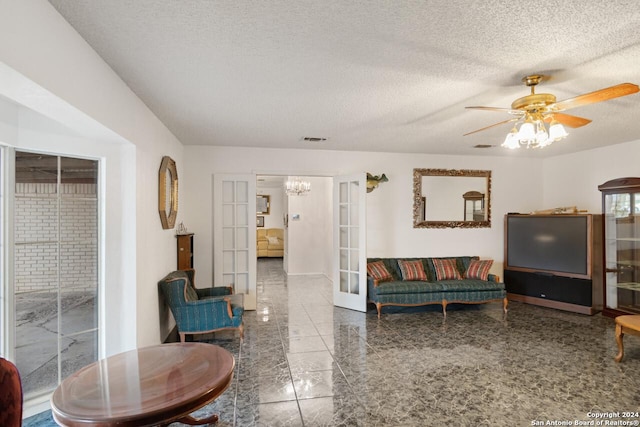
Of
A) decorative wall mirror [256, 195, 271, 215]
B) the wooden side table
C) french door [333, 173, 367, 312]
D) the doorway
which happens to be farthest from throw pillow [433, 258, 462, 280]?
decorative wall mirror [256, 195, 271, 215]

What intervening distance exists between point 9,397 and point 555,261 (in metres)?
6.31

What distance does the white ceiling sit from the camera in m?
1.75

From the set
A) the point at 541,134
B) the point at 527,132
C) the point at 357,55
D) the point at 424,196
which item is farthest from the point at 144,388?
the point at 424,196

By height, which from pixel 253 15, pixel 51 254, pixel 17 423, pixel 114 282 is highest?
pixel 253 15

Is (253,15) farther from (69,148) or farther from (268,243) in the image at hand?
(268,243)

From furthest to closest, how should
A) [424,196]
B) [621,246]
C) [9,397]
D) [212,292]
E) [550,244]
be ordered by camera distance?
[424,196] < [550,244] < [621,246] < [212,292] < [9,397]

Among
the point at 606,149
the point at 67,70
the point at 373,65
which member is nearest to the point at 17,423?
the point at 67,70

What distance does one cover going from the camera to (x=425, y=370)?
3.22m

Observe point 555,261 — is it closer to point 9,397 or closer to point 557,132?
point 557,132

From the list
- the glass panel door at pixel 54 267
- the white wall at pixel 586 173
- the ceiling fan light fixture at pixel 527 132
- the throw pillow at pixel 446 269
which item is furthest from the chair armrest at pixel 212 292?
the white wall at pixel 586 173

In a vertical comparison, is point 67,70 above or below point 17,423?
above

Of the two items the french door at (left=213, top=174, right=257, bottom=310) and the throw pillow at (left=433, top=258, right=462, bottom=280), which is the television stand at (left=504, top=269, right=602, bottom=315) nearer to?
the throw pillow at (left=433, top=258, right=462, bottom=280)

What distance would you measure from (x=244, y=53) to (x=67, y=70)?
0.98 metres

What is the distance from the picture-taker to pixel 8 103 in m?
2.20
